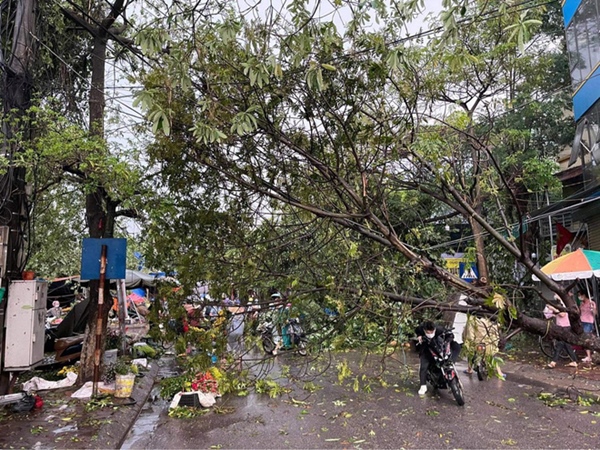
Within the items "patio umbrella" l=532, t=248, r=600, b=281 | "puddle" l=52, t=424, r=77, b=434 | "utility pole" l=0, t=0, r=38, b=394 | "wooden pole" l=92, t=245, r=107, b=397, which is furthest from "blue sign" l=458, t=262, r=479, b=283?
"utility pole" l=0, t=0, r=38, b=394

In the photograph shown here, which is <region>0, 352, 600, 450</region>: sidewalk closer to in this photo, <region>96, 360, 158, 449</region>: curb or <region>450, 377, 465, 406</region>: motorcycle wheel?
<region>96, 360, 158, 449</region>: curb

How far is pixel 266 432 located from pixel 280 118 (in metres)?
4.23

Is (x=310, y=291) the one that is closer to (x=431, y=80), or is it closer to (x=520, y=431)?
(x=431, y=80)

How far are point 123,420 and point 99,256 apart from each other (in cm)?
264

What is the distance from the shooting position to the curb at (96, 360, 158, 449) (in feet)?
18.9

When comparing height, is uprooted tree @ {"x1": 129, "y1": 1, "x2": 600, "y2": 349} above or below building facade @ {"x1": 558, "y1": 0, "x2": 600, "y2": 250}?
below

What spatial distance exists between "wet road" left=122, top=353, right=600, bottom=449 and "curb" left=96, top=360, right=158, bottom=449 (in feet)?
0.42

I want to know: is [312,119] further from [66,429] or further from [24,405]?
[24,405]

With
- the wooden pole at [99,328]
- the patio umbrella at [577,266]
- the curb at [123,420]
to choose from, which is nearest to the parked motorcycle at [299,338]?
the curb at [123,420]

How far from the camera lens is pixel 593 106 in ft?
34.4

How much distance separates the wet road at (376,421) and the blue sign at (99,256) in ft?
7.71

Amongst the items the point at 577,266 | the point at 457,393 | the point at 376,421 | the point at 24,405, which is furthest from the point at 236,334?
the point at 577,266

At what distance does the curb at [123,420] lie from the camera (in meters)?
5.75

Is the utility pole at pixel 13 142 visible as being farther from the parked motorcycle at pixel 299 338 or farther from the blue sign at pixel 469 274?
the blue sign at pixel 469 274
